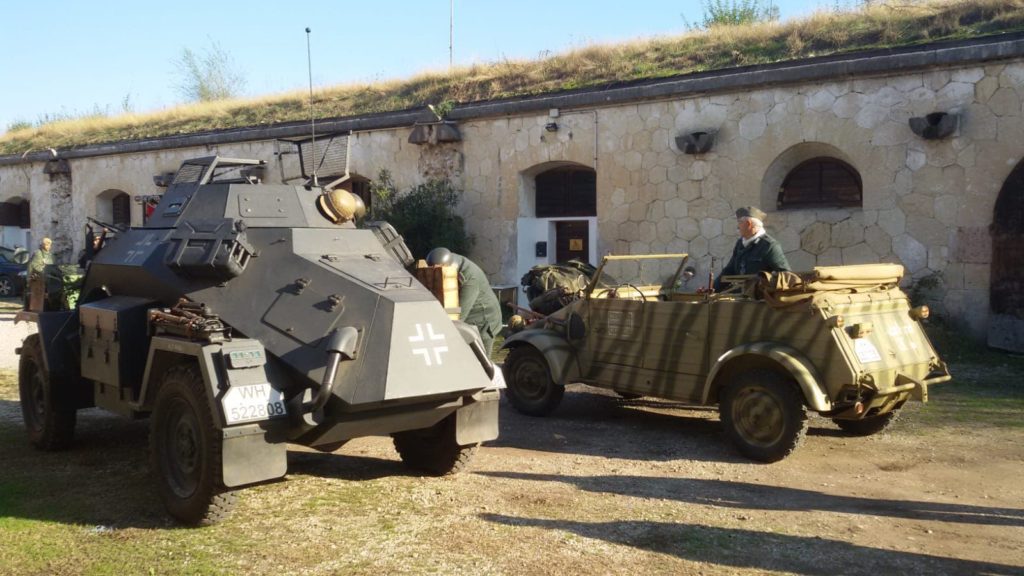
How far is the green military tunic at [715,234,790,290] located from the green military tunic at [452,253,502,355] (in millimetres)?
2048

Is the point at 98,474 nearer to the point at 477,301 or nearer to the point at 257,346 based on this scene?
the point at 257,346

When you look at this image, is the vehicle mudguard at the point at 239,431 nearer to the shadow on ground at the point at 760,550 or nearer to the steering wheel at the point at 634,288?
the shadow on ground at the point at 760,550

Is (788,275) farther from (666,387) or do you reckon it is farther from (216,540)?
(216,540)

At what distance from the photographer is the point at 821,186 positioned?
13.0 m

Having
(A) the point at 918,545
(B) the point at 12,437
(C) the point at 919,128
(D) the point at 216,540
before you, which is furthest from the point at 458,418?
(C) the point at 919,128

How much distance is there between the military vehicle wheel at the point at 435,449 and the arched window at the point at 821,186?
820cm

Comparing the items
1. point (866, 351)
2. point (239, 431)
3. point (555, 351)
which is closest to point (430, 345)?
point (239, 431)

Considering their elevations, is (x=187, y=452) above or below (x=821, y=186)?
below

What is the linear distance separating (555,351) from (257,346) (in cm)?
359

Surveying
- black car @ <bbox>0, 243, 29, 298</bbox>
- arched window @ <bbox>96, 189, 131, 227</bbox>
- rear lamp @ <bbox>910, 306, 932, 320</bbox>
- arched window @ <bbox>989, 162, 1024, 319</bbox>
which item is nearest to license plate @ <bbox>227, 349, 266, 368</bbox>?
rear lamp @ <bbox>910, 306, 932, 320</bbox>

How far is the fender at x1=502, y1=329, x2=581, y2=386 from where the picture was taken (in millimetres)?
8406

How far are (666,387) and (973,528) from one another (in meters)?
2.79

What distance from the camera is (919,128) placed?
11555 millimetres

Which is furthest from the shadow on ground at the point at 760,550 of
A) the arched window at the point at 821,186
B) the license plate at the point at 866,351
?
the arched window at the point at 821,186
